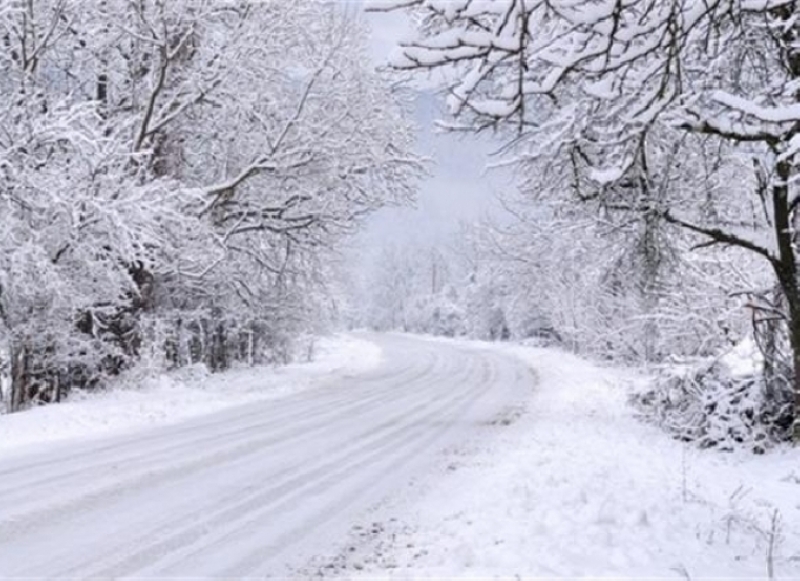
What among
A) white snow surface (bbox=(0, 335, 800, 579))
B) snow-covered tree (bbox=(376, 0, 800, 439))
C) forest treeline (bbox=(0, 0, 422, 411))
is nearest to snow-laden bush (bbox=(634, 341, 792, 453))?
white snow surface (bbox=(0, 335, 800, 579))

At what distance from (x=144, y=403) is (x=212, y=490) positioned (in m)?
7.05

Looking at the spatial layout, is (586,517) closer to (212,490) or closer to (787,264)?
(212,490)

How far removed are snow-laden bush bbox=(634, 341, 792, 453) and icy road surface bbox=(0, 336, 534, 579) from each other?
10.9ft

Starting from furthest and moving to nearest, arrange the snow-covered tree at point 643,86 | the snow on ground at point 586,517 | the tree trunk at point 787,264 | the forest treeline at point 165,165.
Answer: the forest treeline at point 165,165 < the tree trunk at point 787,264 < the snow on ground at point 586,517 < the snow-covered tree at point 643,86

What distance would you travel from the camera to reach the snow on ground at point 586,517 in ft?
16.2

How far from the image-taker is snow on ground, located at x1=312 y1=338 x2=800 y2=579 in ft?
16.2

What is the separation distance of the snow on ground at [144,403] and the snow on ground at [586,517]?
5.49m

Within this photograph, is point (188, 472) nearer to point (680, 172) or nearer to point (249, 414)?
point (249, 414)

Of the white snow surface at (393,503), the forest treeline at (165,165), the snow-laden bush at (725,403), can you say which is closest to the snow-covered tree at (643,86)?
the snow-laden bush at (725,403)

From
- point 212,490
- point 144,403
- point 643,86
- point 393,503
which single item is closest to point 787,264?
point 643,86

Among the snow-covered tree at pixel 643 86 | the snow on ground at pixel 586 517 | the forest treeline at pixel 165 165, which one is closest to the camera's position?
the snow-covered tree at pixel 643 86

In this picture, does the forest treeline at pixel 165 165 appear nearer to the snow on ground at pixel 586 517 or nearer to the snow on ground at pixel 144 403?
the snow on ground at pixel 144 403

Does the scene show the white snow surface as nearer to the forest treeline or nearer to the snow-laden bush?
the snow-laden bush

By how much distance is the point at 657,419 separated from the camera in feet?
42.2
